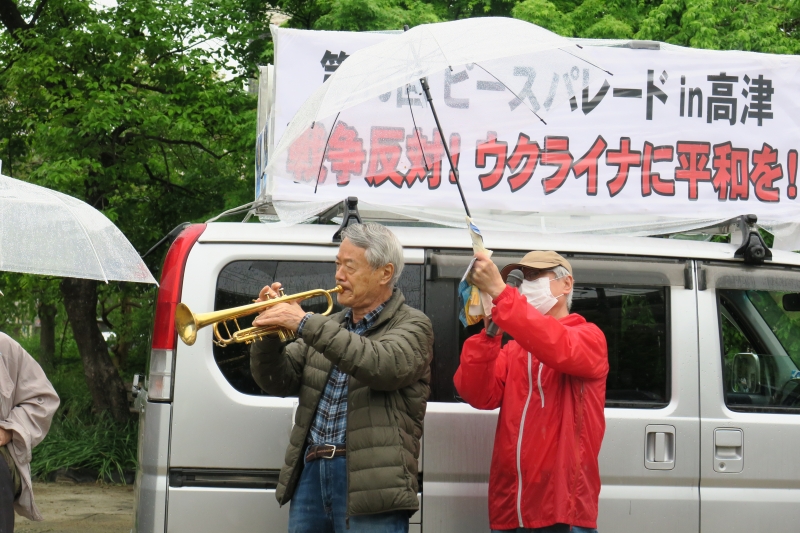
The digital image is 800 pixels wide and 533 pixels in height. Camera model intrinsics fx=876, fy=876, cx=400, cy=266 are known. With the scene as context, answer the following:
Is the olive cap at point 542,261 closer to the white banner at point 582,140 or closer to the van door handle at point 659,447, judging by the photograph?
the white banner at point 582,140

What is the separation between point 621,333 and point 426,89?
4.35 feet

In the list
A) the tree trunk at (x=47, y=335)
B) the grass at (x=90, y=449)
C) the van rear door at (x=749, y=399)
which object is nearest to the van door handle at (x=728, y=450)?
the van rear door at (x=749, y=399)


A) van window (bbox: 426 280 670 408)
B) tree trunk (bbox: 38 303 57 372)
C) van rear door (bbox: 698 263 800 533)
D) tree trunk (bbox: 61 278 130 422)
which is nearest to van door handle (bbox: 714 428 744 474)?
van rear door (bbox: 698 263 800 533)

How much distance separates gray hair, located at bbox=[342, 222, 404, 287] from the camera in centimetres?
309

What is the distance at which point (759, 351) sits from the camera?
12.5 ft

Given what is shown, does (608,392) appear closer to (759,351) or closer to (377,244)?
(759,351)

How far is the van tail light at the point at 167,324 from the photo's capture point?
3.38 meters

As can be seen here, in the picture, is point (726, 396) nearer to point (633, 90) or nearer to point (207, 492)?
point (633, 90)

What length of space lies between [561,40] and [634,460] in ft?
5.55

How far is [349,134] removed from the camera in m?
3.73

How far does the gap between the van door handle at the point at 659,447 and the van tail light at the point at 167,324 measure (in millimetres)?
1915

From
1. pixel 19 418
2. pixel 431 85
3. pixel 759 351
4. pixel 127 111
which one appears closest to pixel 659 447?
pixel 759 351

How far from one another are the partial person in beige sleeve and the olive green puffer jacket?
983 mm

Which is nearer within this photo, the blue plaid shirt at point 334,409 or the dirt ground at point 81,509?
the blue plaid shirt at point 334,409
